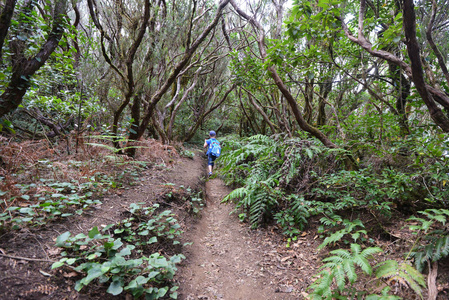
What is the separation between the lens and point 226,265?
326 cm

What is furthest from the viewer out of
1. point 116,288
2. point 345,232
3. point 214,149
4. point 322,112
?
point 214,149

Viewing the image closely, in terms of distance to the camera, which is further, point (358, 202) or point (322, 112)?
point (322, 112)

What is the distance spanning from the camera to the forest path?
2.68 metres

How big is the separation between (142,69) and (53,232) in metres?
4.59

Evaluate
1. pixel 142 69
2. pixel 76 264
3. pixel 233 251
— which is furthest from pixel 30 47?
pixel 233 251

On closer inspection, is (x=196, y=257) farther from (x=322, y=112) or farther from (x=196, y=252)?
(x=322, y=112)

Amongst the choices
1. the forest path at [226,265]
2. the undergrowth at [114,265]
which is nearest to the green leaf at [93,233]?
the undergrowth at [114,265]

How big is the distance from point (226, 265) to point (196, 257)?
0.48m

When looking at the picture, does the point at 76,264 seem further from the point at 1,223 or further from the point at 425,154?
the point at 425,154

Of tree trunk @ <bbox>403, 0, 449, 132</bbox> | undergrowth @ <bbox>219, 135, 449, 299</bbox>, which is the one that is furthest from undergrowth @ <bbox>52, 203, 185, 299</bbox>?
tree trunk @ <bbox>403, 0, 449, 132</bbox>

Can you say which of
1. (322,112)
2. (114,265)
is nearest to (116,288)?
(114,265)

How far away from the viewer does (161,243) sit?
302 cm

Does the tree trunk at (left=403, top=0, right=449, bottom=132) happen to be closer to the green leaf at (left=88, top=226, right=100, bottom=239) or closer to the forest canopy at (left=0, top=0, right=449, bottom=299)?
the forest canopy at (left=0, top=0, right=449, bottom=299)

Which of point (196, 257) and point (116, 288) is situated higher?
point (116, 288)
